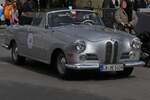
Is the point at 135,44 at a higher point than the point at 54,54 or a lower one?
higher

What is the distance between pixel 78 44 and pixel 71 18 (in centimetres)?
182

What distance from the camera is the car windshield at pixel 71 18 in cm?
1317

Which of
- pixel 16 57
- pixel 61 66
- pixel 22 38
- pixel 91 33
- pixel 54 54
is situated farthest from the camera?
pixel 16 57

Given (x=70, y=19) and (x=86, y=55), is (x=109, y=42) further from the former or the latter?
(x=70, y=19)

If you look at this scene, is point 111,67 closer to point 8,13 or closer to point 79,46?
point 79,46

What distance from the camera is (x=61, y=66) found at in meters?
12.3

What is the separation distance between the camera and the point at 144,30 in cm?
1581

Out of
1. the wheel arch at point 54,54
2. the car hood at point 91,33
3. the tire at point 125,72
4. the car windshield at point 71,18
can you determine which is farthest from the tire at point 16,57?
the tire at point 125,72

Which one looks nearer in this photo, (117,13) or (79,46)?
(79,46)

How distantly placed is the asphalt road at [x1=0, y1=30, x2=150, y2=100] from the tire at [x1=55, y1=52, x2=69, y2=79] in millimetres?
157

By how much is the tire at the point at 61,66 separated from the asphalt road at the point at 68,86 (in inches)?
6.2

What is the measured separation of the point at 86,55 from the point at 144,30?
178 inches

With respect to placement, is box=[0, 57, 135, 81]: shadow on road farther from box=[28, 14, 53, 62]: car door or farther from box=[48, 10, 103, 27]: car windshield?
box=[48, 10, 103, 27]: car windshield

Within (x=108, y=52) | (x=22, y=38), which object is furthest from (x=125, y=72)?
(x=22, y=38)
